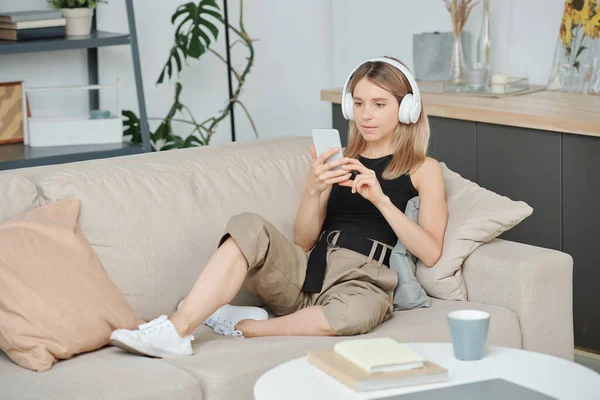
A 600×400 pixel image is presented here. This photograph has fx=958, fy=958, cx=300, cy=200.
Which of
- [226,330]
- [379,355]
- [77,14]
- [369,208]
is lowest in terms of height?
[226,330]

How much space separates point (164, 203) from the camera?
248cm

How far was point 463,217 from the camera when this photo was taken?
251 centimetres

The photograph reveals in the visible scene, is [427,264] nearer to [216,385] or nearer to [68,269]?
[216,385]

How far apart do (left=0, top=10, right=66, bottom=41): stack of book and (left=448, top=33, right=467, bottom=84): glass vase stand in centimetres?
148

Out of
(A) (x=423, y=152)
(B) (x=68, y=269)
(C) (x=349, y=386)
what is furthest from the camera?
(A) (x=423, y=152)

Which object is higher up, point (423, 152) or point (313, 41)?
point (313, 41)

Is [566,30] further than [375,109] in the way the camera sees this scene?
Yes

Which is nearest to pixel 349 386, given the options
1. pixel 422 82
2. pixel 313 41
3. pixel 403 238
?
pixel 403 238

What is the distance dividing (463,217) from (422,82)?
1.51 metres

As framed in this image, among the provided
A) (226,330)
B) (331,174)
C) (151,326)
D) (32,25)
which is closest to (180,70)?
(32,25)

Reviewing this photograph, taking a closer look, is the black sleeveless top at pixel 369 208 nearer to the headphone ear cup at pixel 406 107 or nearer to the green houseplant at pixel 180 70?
the headphone ear cup at pixel 406 107

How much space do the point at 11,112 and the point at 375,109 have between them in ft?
5.64

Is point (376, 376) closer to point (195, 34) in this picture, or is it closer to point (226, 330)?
point (226, 330)

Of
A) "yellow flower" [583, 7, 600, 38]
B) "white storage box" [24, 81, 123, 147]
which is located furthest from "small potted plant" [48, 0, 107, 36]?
"yellow flower" [583, 7, 600, 38]
